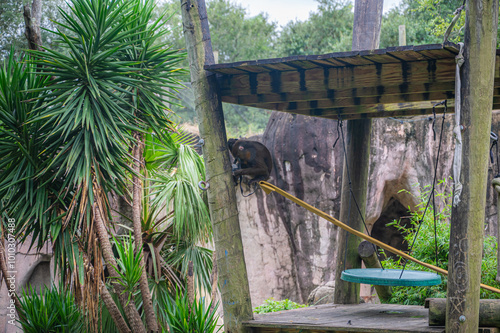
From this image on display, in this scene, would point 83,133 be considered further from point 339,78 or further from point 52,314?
point 339,78

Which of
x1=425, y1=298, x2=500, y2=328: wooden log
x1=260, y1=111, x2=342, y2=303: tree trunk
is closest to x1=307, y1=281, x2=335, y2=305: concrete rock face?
x1=260, y1=111, x2=342, y2=303: tree trunk

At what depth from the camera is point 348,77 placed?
392cm

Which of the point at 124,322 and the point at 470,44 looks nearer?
the point at 470,44

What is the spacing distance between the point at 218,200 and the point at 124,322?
2.58 metres

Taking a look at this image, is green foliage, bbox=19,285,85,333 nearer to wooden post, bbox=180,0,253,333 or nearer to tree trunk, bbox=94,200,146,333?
tree trunk, bbox=94,200,146,333

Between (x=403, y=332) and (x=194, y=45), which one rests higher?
(x=194, y=45)

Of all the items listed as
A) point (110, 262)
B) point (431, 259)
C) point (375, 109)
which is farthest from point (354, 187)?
point (110, 262)

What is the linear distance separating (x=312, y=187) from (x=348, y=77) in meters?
6.73

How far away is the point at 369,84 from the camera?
3.89m

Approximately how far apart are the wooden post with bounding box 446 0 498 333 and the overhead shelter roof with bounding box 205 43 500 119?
0.65 feet

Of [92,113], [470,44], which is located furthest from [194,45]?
[470,44]

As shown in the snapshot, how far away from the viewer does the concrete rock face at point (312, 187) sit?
405 inches

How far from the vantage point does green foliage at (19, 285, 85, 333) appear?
5508mm

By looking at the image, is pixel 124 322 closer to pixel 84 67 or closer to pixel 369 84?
pixel 84 67
